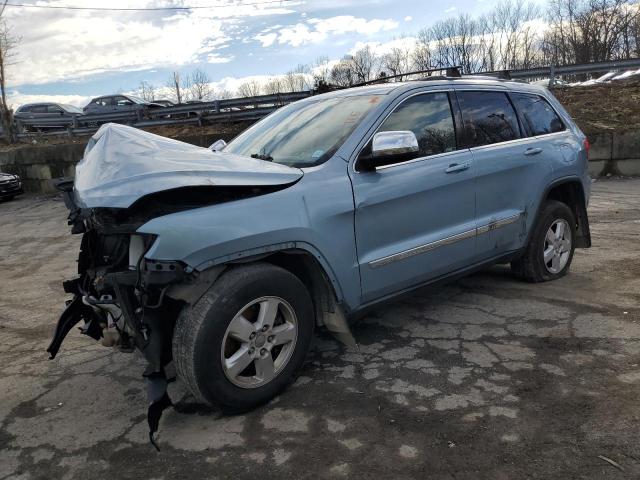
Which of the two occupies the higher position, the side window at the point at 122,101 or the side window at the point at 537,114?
the side window at the point at 122,101

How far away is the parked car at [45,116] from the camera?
1962cm

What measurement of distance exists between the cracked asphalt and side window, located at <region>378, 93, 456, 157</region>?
140 cm

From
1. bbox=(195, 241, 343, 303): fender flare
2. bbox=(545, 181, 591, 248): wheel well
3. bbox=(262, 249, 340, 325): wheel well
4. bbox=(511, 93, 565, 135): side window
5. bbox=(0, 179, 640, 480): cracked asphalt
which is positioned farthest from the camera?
bbox=(545, 181, 591, 248): wheel well

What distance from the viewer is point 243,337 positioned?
9.42ft

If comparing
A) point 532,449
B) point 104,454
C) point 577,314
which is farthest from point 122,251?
point 577,314

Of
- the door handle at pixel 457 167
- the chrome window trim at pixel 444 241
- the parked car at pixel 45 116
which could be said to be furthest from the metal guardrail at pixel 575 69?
the parked car at pixel 45 116

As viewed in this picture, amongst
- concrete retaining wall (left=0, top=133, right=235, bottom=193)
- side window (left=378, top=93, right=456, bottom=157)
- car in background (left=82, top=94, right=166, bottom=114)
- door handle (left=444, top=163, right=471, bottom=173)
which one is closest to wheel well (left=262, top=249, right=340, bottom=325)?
side window (left=378, top=93, right=456, bottom=157)

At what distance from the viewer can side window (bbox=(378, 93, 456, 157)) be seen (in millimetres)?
3643

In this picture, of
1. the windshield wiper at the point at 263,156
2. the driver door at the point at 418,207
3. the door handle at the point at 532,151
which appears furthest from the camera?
the door handle at the point at 532,151

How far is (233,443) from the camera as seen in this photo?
2746mm

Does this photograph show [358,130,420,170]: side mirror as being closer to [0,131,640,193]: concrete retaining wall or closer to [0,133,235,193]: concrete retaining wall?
[0,131,640,193]: concrete retaining wall

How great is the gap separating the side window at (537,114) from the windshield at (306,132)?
1.66 meters

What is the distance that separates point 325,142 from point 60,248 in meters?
6.40

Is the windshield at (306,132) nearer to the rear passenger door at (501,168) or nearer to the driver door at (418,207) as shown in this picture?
the driver door at (418,207)
